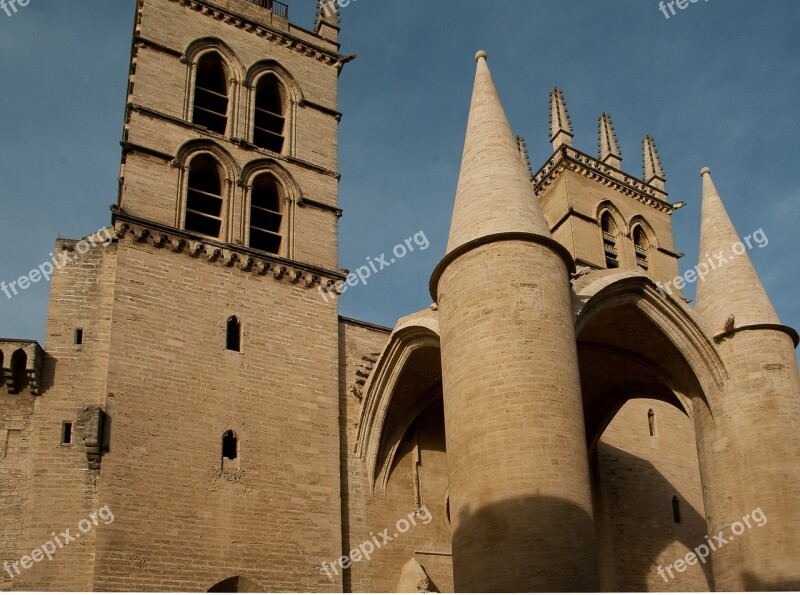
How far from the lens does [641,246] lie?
21.5m

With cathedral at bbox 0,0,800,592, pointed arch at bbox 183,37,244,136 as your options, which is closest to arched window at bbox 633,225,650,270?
cathedral at bbox 0,0,800,592

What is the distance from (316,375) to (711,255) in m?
6.20

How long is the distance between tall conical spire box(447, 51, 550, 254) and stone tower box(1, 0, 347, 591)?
4.38 m

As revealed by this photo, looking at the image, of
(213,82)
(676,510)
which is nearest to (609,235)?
(676,510)

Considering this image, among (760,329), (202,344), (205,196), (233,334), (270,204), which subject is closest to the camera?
(760,329)

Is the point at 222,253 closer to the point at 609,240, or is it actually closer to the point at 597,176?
the point at 609,240

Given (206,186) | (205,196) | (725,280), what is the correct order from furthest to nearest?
1. (206,186)
2. (205,196)
3. (725,280)

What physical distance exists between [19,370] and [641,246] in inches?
554

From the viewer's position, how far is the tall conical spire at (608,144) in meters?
22.5

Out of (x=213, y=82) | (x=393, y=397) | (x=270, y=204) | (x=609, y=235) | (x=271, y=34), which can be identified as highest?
(x=271, y=34)

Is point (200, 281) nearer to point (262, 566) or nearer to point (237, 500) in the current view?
point (237, 500)

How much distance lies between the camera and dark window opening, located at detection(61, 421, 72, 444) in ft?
40.3

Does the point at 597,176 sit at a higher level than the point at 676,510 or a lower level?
higher

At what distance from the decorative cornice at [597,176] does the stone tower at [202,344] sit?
5.76 meters
